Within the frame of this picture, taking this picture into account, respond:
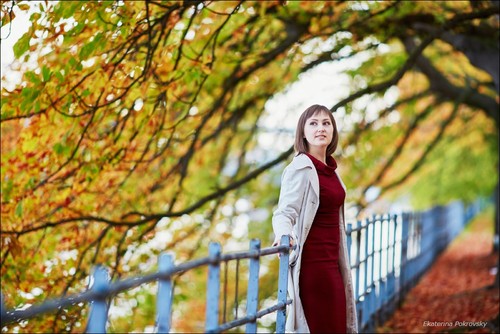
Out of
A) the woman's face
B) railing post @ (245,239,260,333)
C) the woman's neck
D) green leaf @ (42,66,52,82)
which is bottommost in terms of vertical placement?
railing post @ (245,239,260,333)

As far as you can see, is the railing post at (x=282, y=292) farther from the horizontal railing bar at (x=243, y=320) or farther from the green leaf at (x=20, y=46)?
the green leaf at (x=20, y=46)

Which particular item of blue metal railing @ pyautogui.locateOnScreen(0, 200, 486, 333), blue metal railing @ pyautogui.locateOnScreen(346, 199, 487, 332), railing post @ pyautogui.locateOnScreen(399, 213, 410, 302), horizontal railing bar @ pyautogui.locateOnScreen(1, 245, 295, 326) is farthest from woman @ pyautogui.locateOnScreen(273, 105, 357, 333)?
railing post @ pyautogui.locateOnScreen(399, 213, 410, 302)

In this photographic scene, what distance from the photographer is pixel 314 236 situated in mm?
4836

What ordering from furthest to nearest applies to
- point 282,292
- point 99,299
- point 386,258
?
point 386,258 → point 282,292 → point 99,299

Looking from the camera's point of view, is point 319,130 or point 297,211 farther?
point 319,130

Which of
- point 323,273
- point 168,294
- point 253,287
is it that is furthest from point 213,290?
point 323,273

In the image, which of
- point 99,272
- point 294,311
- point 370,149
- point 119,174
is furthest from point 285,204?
point 370,149

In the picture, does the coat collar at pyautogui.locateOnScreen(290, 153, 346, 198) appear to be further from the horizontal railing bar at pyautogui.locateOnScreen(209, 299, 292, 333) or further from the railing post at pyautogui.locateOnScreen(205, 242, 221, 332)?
the railing post at pyautogui.locateOnScreen(205, 242, 221, 332)

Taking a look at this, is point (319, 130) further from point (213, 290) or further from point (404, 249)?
point (404, 249)

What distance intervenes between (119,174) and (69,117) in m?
2.20

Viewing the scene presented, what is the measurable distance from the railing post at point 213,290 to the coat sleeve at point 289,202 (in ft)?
3.50

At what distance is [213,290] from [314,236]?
4.51 feet

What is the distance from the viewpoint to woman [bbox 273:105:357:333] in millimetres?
4770

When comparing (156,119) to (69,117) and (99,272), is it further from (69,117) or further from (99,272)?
(99,272)
